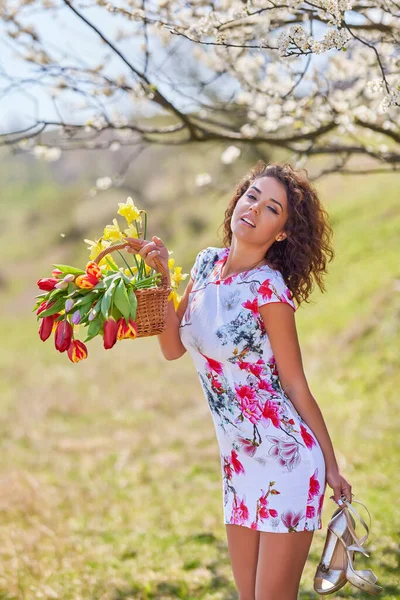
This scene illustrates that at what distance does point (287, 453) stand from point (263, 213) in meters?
0.80

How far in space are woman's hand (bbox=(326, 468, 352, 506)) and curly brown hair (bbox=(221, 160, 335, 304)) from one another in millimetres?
589

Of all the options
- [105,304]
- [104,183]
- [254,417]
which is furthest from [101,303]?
[104,183]

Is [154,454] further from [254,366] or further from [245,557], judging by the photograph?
[254,366]

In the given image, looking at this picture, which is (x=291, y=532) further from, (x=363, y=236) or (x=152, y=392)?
(x=363, y=236)

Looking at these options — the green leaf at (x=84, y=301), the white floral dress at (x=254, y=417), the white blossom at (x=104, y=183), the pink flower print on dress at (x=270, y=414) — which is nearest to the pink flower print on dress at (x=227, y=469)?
the white floral dress at (x=254, y=417)

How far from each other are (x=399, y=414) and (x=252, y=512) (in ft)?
18.6

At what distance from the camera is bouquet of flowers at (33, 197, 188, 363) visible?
2412mm

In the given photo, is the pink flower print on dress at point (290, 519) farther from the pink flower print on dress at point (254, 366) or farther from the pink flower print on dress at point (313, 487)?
the pink flower print on dress at point (254, 366)

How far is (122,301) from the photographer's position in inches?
95.0

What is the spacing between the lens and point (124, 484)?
6988 mm

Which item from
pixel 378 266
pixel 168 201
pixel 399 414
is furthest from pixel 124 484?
pixel 168 201

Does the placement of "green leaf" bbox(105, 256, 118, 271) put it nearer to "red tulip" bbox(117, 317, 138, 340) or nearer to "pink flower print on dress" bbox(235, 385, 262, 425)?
"red tulip" bbox(117, 317, 138, 340)

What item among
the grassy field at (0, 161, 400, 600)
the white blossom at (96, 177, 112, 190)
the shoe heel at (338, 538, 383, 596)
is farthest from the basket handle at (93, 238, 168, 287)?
the white blossom at (96, 177, 112, 190)

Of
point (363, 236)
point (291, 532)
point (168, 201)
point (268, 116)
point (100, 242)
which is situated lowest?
point (291, 532)
